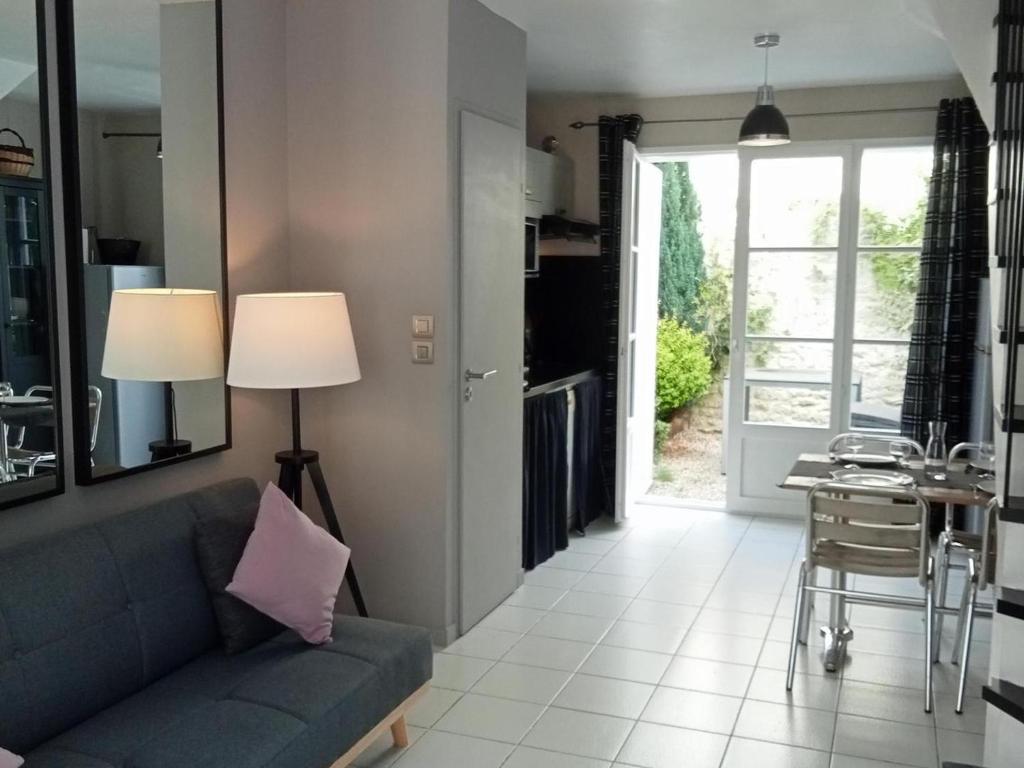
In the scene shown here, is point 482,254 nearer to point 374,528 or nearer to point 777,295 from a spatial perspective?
point 374,528

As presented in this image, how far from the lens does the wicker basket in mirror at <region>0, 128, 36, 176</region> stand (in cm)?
241

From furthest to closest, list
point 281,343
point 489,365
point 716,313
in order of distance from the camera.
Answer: point 716,313, point 489,365, point 281,343

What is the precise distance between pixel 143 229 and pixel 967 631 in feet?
10.1

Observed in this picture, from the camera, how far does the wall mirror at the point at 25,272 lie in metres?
2.39

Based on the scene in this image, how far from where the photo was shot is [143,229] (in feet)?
9.42

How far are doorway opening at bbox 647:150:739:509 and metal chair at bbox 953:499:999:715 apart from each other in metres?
4.40

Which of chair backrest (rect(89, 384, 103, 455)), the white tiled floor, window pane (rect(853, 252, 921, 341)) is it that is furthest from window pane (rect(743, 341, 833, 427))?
chair backrest (rect(89, 384, 103, 455))

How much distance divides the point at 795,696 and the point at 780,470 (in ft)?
8.51

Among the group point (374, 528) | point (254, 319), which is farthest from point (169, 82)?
point (374, 528)

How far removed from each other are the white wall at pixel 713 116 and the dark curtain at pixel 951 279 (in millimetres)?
237

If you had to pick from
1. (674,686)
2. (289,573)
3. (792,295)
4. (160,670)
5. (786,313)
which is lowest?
(674,686)

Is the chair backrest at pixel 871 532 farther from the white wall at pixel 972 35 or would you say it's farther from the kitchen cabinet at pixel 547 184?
the kitchen cabinet at pixel 547 184

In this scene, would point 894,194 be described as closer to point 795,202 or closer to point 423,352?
point 795,202

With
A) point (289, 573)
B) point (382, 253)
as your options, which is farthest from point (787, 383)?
point (289, 573)
